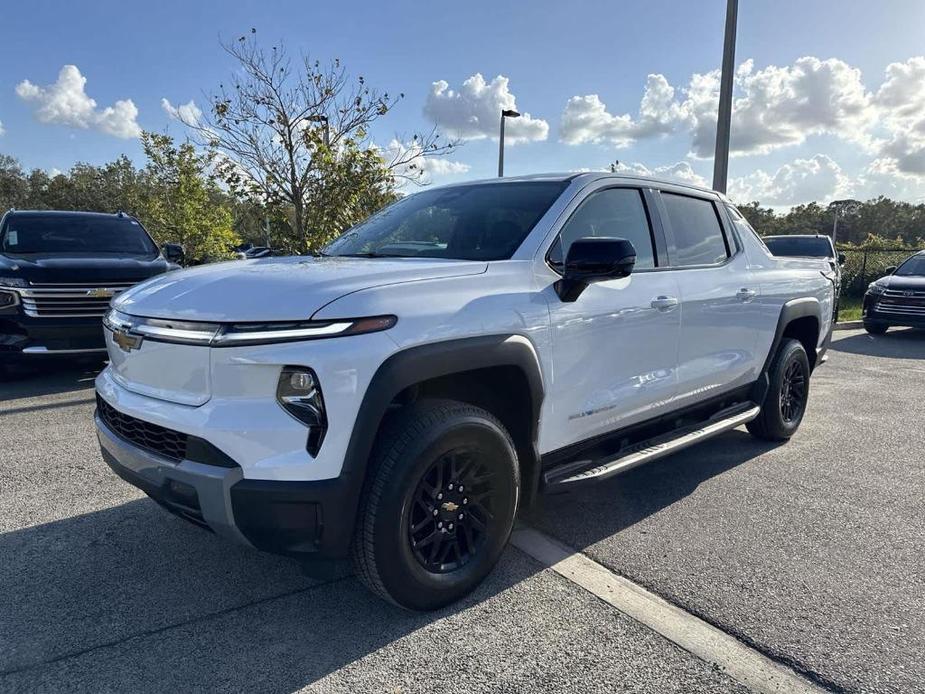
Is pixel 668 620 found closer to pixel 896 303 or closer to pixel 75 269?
pixel 75 269

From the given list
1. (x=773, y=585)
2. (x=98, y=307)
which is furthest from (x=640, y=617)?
(x=98, y=307)

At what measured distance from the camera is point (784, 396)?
525 centimetres

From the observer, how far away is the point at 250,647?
2518 mm

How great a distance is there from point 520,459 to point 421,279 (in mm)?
973

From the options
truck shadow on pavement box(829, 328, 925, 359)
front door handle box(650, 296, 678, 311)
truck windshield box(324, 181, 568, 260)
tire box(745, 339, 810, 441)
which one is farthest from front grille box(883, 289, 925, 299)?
truck windshield box(324, 181, 568, 260)

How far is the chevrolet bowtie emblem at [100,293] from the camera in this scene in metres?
6.63

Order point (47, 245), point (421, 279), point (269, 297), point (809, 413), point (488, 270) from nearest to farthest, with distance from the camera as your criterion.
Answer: point (269, 297) → point (421, 279) → point (488, 270) → point (809, 413) → point (47, 245)

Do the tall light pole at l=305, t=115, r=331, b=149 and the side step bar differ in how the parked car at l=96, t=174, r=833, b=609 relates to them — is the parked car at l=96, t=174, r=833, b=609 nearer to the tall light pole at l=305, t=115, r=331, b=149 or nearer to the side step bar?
the side step bar

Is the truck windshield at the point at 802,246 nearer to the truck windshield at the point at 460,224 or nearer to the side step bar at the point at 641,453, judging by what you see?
the side step bar at the point at 641,453

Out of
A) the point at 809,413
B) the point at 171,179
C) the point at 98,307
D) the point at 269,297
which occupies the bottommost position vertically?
the point at 809,413

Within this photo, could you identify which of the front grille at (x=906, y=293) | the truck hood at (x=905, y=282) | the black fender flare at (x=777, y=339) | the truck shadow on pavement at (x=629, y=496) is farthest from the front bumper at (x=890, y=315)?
the truck shadow on pavement at (x=629, y=496)

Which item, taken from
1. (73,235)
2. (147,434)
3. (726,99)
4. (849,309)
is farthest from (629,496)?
(849,309)

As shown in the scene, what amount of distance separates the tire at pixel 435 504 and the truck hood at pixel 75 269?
17.8ft

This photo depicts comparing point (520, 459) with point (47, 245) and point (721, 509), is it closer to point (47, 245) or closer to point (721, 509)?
point (721, 509)
